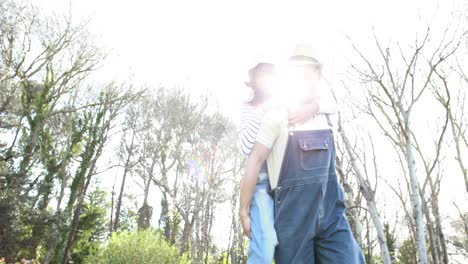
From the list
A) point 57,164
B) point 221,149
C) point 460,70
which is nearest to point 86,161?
point 57,164

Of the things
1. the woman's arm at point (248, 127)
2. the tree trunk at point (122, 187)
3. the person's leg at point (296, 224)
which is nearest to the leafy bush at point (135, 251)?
the tree trunk at point (122, 187)

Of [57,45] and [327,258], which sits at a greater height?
[57,45]

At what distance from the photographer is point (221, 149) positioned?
61.8 feet

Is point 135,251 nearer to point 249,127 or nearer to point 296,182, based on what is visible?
point 249,127

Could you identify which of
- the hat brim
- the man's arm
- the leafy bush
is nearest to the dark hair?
the hat brim

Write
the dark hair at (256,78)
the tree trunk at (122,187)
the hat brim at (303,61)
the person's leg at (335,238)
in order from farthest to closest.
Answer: the tree trunk at (122,187) → the dark hair at (256,78) → the hat brim at (303,61) → the person's leg at (335,238)

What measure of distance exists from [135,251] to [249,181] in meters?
10.4

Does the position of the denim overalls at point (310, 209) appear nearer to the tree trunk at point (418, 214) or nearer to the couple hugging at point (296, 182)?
the couple hugging at point (296, 182)

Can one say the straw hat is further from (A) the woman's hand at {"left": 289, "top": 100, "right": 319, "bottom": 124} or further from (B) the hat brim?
(A) the woman's hand at {"left": 289, "top": 100, "right": 319, "bottom": 124}

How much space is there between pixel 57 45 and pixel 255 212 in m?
15.9

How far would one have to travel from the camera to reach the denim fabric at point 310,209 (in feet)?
4.81

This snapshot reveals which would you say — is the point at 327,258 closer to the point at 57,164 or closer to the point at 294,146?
the point at 294,146

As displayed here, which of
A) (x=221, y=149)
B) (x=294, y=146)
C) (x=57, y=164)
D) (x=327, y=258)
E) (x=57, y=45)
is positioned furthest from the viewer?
(x=221, y=149)

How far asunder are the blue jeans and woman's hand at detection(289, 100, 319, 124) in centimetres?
29
